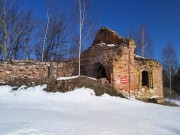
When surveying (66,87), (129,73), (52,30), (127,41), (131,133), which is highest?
(52,30)

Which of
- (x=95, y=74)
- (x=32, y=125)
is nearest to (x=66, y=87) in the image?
(x=95, y=74)

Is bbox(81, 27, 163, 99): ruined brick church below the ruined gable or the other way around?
below

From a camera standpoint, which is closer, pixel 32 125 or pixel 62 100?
pixel 32 125

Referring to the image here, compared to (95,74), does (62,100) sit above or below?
below

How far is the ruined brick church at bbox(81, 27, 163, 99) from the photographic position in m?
13.8

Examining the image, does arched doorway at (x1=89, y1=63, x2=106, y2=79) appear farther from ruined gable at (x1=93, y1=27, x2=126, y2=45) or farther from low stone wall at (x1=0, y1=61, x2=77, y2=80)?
low stone wall at (x1=0, y1=61, x2=77, y2=80)

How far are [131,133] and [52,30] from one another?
23.2 m

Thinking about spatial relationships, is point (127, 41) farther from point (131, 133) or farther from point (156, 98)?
point (131, 133)

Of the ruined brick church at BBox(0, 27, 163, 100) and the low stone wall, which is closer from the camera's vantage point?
the low stone wall

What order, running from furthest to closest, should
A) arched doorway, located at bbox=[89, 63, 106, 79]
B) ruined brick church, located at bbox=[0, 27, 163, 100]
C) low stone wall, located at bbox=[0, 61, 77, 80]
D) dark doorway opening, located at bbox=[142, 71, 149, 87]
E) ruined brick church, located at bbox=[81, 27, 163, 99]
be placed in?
1. dark doorway opening, located at bbox=[142, 71, 149, 87]
2. arched doorway, located at bbox=[89, 63, 106, 79]
3. ruined brick church, located at bbox=[81, 27, 163, 99]
4. ruined brick church, located at bbox=[0, 27, 163, 100]
5. low stone wall, located at bbox=[0, 61, 77, 80]

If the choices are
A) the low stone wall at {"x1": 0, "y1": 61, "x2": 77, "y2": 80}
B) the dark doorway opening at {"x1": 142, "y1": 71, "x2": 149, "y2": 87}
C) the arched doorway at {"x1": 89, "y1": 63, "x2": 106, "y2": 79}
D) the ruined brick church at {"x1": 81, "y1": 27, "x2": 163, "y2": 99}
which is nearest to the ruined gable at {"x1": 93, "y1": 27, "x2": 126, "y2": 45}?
the ruined brick church at {"x1": 81, "y1": 27, "x2": 163, "y2": 99}

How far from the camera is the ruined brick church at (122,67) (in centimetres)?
1381

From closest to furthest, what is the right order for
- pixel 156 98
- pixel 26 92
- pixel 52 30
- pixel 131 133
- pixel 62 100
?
pixel 131 133 < pixel 62 100 < pixel 26 92 < pixel 156 98 < pixel 52 30

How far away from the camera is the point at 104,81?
1337 centimetres
